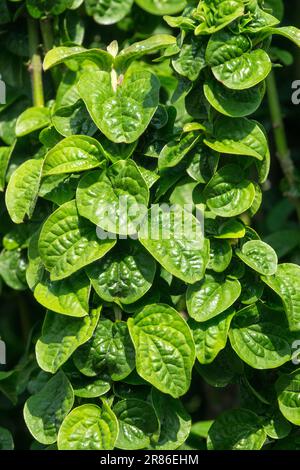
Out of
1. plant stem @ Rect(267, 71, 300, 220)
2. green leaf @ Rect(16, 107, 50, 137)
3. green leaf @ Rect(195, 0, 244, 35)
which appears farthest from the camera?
plant stem @ Rect(267, 71, 300, 220)

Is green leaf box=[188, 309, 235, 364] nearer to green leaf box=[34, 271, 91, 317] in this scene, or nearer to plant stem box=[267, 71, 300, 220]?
green leaf box=[34, 271, 91, 317]

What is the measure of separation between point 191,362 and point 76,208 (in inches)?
11.2

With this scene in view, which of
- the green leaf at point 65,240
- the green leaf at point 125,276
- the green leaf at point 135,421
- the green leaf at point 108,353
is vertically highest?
the green leaf at point 65,240

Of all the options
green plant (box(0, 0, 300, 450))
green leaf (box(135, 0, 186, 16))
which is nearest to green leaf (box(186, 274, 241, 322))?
green plant (box(0, 0, 300, 450))

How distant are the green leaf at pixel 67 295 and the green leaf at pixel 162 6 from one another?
23.5 inches

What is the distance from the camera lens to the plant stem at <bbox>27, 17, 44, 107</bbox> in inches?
57.1

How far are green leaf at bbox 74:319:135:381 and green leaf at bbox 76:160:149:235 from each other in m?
0.17

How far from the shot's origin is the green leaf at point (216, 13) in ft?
3.72

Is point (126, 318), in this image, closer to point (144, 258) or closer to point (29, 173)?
point (144, 258)

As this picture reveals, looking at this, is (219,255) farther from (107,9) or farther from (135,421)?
(107,9)

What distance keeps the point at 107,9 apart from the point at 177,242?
0.56m

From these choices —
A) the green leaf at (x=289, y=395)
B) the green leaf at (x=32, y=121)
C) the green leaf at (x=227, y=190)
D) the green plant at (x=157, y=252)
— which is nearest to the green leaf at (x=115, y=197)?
the green plant at (x=157, y=252)

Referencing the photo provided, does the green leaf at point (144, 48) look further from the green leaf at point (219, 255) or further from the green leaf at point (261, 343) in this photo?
the green leaf at point (261, 343)

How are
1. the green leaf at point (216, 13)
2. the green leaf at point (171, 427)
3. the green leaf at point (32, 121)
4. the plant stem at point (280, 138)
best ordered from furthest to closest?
the plant stem at point (280, 138) → the green leaf at point (32, 121) → the green leaf at point (171, 427) → the green leaf at point (216, 13)
